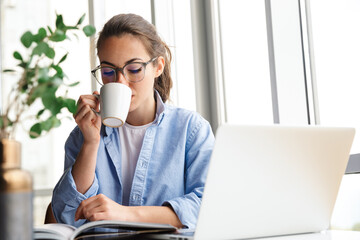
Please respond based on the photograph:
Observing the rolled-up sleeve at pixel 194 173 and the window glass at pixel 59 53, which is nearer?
the rolled-up sleeve at pixel 194 173

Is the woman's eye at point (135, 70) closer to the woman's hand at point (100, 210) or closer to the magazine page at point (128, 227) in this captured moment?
the woman's hand at point (100, 210)

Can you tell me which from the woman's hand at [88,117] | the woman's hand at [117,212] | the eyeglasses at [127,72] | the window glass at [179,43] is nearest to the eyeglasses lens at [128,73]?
the eyeglasses at [127,72]

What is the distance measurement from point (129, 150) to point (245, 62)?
1040 millimetres

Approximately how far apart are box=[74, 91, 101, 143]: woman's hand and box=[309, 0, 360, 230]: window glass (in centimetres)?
98

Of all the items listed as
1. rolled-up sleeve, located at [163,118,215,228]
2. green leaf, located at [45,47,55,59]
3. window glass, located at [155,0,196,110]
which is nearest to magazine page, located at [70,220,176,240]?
rolled-up sleeve, located at [163,118,215,228]

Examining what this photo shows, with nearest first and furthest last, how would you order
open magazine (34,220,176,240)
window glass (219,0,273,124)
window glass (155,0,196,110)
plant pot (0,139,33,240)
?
plant pot (0,139,33,240) → open magazine (34,220,176,240) → window glass (219,0,273,124) → window glass (155,0,196,110)

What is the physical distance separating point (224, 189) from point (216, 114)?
5.59ft

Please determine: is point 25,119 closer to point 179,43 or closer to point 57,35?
point 57,35

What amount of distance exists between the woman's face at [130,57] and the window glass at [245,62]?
82 cm

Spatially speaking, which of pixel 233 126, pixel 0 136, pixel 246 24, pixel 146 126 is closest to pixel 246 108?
pixel 246 24

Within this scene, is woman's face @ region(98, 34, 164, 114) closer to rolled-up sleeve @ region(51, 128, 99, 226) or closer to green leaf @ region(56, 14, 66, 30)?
rolled-up sleeve @ region(51, 128, 99, 226)

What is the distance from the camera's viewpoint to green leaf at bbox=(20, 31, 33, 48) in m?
0.55

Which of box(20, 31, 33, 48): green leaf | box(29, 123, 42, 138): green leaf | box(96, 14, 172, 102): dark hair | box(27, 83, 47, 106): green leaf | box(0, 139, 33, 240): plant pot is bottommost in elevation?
box(0, 139, 33, 240): plant pot

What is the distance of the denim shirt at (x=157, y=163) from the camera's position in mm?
1373
